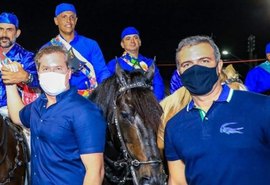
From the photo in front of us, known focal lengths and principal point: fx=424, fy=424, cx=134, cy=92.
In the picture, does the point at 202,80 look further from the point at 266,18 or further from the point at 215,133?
the point at 266,18

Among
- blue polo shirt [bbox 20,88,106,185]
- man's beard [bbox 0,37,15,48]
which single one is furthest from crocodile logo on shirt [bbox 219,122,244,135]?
man's beard [bbox 0,37,15,48]

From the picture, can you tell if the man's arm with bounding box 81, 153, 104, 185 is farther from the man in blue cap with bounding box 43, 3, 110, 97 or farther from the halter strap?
the man in blue cap with bounding box 43, 3, 110, 97

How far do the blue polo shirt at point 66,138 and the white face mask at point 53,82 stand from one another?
7 cm

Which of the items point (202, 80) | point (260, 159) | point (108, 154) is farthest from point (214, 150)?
point (108, 154)

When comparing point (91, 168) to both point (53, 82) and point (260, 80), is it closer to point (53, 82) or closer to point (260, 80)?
point (53, 82)

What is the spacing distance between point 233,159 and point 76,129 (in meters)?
1.31

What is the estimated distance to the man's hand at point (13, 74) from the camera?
4137 millimetres

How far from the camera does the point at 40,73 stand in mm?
3514

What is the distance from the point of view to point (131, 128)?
4.59 meters

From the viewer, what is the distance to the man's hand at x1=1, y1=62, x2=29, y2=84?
4137mm

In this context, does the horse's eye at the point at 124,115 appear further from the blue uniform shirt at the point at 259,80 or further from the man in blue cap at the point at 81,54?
the blue uniform shirt at the point at 259,80

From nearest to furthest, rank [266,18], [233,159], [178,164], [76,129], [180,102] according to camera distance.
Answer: [233,159], [178,164], [76,129], [180,102], [266,18]

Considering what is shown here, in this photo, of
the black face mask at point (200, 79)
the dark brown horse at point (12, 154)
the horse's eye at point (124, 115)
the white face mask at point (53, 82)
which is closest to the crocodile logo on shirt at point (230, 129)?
the black face mask at point (200, 79)

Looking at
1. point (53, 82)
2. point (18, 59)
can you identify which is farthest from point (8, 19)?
point (53, 82)
